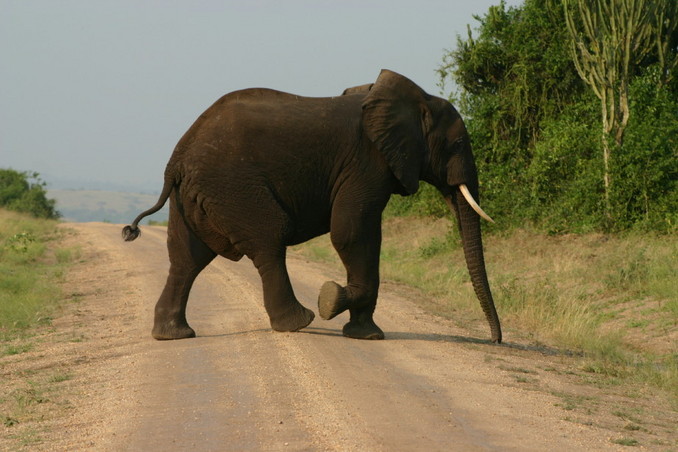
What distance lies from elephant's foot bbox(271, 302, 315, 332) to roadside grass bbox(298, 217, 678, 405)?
2.96 metres

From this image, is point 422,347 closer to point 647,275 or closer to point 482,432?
point 482,432

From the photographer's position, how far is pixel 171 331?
10.8 m

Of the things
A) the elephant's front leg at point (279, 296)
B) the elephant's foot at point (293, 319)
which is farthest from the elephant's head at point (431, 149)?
the elephant's foot at point (293, 319)

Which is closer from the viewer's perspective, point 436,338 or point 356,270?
point 356,270

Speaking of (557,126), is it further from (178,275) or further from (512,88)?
(178,275)

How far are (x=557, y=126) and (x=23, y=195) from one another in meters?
36.8

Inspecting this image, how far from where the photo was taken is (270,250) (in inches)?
408

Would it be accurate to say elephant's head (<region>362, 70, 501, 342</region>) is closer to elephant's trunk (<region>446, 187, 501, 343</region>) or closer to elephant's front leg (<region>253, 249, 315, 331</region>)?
elephant's trunk (<region>446, 187, 501, 343</region>)

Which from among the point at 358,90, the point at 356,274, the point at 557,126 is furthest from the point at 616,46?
the point at 356,274

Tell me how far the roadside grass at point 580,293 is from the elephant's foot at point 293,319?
296 centimetres

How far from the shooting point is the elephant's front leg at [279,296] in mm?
10391

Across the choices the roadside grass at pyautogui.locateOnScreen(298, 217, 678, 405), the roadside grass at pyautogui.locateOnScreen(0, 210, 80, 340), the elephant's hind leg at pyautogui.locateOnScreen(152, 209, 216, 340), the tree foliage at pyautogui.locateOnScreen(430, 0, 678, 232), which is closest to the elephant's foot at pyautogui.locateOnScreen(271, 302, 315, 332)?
the elephant's hind leg at pyautogui.locateOnScreen(152, 209, 216, 340)

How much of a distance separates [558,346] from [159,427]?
6950 millimetres

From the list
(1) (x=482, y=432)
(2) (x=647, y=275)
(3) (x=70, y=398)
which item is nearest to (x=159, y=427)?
(3) (x=70, y=398)
